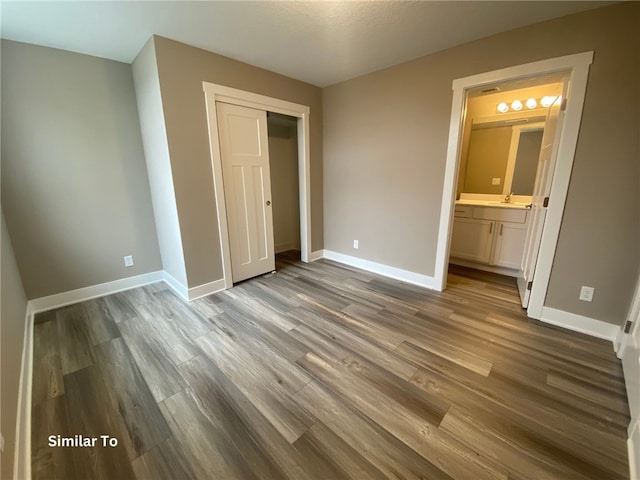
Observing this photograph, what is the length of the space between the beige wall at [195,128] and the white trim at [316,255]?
1.42 m

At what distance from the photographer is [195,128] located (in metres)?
2.42

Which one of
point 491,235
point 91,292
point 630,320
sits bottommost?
point 91,292

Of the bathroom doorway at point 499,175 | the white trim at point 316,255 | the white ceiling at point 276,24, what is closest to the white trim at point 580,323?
the bathroom doorway at point 499,175

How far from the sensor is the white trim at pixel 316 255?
3852 millimetres

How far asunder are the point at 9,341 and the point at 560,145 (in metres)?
3.95

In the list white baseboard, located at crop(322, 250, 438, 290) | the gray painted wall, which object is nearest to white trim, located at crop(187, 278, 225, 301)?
the gray painted wall

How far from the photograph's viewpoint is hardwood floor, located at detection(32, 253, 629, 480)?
115 cm

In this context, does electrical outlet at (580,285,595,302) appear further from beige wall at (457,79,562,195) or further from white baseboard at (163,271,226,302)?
white baseboard at (163,271,226,302)

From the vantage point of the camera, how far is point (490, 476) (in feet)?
3.58

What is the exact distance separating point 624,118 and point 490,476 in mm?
2388

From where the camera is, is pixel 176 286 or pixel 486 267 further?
pixel 486 267

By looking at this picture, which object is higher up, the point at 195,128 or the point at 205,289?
the point at 195,128

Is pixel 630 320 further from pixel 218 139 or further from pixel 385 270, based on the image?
pixel 218 139

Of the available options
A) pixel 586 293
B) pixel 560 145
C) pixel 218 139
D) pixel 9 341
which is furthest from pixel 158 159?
pixel 586 293
